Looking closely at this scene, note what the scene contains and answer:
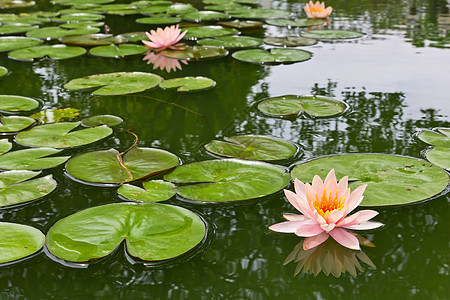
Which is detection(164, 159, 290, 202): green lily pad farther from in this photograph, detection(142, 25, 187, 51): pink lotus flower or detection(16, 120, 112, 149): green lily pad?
detection(142, 25, 187, 51): pink lotus flower

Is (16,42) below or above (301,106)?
above

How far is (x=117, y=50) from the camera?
3416 mm

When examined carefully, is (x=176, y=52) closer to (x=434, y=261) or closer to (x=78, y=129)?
(x=78, y=129)

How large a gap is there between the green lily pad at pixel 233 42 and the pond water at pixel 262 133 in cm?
31

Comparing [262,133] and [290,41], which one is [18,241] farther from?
[290,41]

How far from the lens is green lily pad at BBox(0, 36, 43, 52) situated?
3.58 meters

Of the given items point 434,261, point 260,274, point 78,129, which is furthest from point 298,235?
point 78,129

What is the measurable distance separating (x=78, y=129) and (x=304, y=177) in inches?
42.3

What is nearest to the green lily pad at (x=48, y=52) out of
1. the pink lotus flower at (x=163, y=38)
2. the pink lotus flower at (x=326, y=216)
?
the pink lotus flower at (x=163, y=38)

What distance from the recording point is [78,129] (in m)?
2.12

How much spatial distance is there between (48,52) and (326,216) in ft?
9.04

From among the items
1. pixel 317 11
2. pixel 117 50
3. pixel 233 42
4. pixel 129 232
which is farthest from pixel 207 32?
pixel 129 232

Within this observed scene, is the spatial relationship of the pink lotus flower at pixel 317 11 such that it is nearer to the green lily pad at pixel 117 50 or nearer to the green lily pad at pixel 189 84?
the green lily pad at pixel 117 50

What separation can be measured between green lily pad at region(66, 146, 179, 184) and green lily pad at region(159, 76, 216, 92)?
2.63 ft
